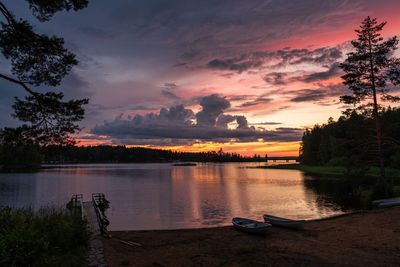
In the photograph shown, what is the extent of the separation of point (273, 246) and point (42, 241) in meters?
10.9

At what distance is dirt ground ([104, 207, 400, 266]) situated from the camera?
13758mm

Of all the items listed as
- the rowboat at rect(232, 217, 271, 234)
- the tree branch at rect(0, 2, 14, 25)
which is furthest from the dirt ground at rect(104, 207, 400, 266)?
the tree branch at rect(0, 2, 14, 25)

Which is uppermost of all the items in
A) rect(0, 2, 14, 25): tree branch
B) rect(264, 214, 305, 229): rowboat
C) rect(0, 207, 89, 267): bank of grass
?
rect(0, 2, 14, 25): tree branch

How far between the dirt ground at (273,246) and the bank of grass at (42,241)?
1.45 m

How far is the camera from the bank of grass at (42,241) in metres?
10.2

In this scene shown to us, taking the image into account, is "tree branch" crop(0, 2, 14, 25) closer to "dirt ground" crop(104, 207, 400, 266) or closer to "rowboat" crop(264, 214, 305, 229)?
"dirt ground" crop(104, 207, 400, 266)

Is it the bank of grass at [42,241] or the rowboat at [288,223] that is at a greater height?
the bank of grass at [42,241]

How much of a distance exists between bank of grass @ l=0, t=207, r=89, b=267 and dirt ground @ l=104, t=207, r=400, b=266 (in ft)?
4.77

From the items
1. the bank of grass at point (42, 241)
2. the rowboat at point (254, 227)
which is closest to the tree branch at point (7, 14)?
the bank of grass at point (42, 241)

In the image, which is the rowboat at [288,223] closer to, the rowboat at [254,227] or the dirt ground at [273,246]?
the dirt ground at [273,246]

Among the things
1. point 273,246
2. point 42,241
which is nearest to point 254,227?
point 273,246

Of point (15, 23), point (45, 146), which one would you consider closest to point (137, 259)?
point (45, 146)

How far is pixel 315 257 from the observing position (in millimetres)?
14172

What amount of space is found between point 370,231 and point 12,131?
742 inches
